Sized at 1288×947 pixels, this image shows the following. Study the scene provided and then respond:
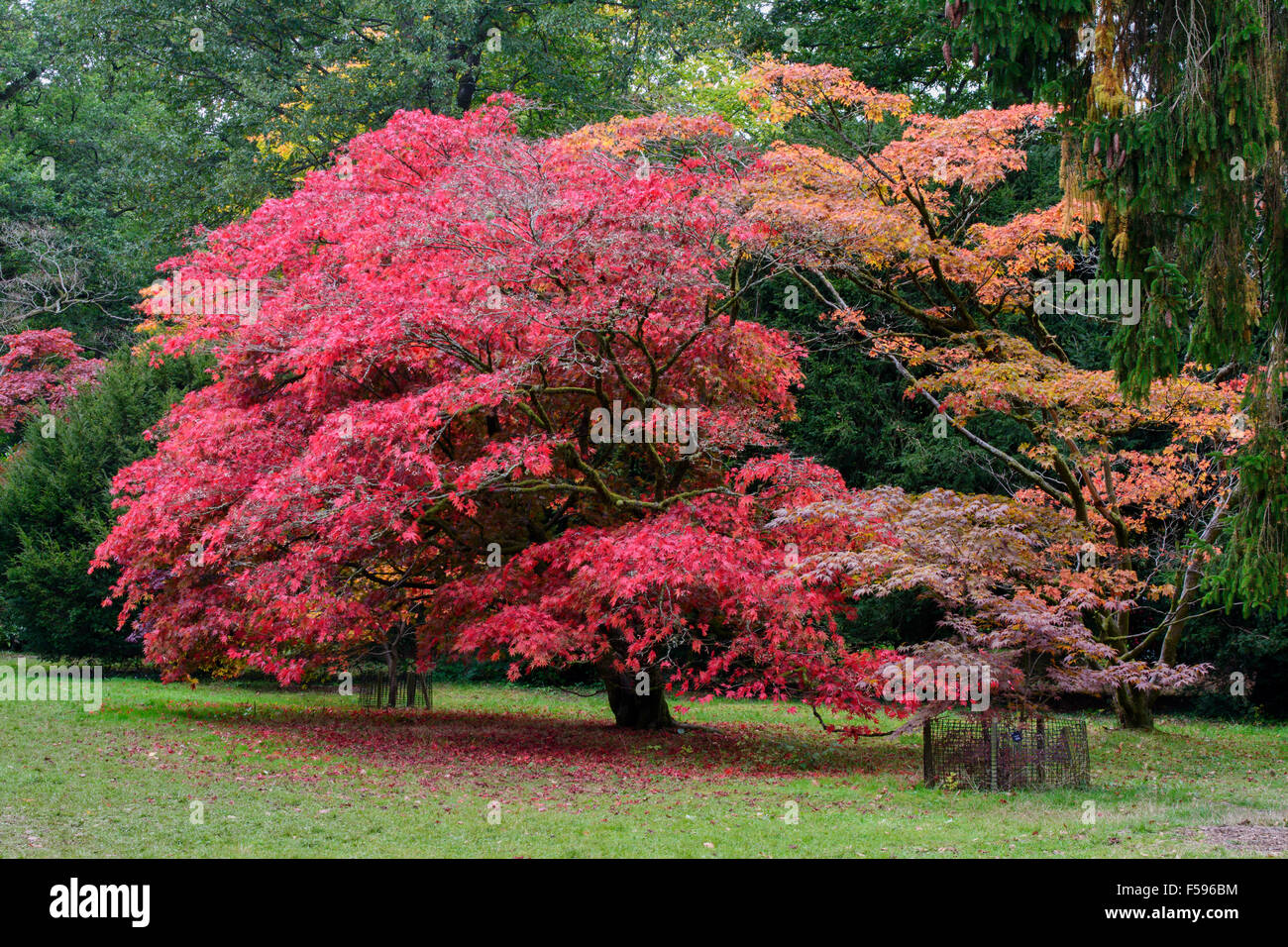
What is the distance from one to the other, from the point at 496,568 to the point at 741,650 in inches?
109

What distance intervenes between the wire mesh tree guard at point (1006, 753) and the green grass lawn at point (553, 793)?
211mm

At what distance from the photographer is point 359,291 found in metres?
11.0

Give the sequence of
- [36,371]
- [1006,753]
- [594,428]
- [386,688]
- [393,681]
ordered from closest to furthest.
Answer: [1006,753] → [594,428] → [393,681] → [386,688] → [36,371]

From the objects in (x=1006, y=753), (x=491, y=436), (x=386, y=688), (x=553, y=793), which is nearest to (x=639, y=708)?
(x=491, y=436)

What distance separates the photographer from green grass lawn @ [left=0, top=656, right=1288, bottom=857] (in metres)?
6.60

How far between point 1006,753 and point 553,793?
370 cm

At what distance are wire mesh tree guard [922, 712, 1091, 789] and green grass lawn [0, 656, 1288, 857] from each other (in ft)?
0.69

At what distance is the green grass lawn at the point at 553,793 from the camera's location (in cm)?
660

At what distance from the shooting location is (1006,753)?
899 centimetres

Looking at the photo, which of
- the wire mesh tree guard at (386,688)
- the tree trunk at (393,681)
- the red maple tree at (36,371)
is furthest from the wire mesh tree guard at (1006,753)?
the red maple tree at (36,371)

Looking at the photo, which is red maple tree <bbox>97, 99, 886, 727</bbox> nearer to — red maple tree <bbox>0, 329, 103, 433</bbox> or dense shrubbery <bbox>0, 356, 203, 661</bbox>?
dense shrubbery <bbox>0, 356, 203, 661</bbox>

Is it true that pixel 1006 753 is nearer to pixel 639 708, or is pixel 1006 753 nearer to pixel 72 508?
pixel 639 708

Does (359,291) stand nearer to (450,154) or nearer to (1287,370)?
(450,154)
